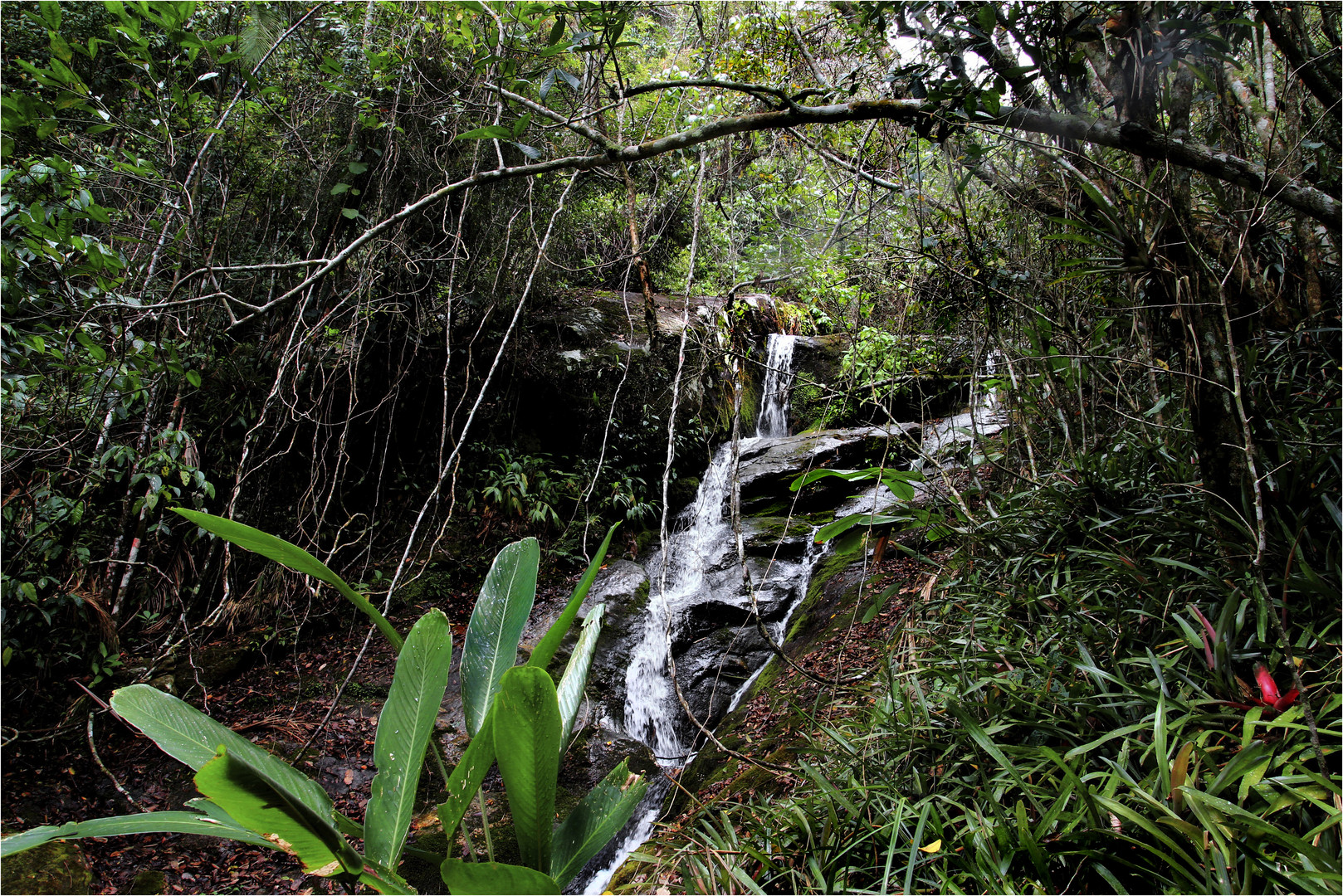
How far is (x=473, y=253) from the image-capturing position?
495 centimetres

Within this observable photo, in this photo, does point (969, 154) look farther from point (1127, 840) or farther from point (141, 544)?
point (141, 544)

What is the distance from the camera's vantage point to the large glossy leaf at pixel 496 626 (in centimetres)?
111

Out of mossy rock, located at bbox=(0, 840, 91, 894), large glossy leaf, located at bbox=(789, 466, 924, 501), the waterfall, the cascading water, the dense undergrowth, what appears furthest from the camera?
the waterfall

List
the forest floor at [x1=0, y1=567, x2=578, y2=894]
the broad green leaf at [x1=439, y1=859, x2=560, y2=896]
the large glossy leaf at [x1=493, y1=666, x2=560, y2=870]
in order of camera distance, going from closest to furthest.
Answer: the broad green leaf at [x1=439, y1=859, x2=560, y2=896], the large glossy leaf at [x1=493, y1=666, x2=560, y2=870], the forest floor at [x1=0, y1=567, x2=578, y2=894]

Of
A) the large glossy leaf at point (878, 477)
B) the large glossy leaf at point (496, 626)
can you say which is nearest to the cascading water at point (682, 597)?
the large glossy leaf at point (878, 477)

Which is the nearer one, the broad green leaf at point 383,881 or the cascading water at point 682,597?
the broad green leaf at point 383,881

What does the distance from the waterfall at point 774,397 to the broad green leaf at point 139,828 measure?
6692 mm

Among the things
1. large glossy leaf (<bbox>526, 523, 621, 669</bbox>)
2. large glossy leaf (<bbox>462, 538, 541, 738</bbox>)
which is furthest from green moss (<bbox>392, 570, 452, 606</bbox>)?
large glossy leaf (<bbox>526, 523, 621, 669</bbox>)

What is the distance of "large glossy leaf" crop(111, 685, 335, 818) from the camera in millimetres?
842

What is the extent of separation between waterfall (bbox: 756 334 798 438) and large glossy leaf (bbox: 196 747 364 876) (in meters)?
6.71

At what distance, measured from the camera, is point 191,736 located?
2.87ft

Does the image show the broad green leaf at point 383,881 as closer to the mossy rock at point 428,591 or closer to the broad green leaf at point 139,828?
the broad green leaf at point 139,828

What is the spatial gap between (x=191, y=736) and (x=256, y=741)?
132 inches

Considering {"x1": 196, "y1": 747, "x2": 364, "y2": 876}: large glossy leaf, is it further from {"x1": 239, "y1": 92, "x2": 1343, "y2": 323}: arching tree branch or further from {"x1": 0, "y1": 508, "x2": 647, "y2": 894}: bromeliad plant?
{"x1": 239, "y1": 92, "x2": 1343, "y2": 323}: arching tree branch
